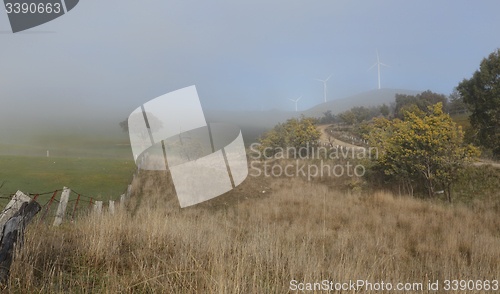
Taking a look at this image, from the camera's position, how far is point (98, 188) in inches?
639

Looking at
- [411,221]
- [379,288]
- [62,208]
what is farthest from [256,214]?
[379,288]

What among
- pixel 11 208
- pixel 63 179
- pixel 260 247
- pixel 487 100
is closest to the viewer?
pixel 11 208

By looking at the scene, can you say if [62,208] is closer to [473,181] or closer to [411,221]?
[411,221]

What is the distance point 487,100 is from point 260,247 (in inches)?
1350

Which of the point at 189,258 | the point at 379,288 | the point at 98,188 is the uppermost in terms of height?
the point at 189,258

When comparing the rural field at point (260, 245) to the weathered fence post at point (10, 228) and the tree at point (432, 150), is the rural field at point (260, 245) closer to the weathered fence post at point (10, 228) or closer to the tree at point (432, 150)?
the weathered fence post at point (10, 228)

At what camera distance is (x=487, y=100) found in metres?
25.8

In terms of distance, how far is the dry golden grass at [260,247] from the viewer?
316 cm

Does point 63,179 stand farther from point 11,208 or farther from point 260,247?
point 260,247

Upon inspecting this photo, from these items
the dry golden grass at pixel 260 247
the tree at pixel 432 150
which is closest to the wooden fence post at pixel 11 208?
Answer: the dry golden grass at pixel 260 247

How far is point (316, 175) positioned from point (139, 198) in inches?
628

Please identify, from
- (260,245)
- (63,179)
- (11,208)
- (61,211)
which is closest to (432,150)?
(260,245)

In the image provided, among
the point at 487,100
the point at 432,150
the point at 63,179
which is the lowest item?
the point at 63,179

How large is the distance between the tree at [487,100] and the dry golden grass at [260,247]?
17755 mm
